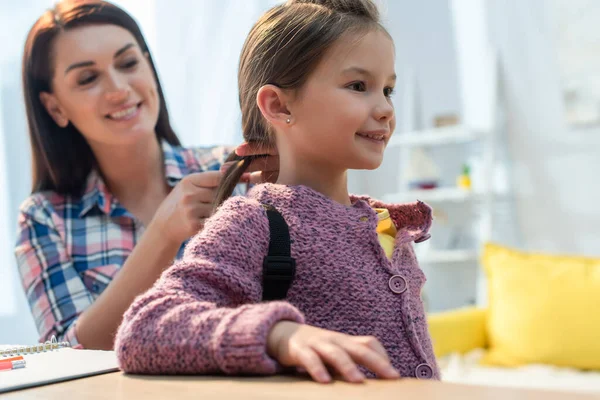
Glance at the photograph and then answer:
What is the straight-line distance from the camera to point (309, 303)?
80 centimetres

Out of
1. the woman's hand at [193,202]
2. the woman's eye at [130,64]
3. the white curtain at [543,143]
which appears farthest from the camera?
the white curtain at [543,143]

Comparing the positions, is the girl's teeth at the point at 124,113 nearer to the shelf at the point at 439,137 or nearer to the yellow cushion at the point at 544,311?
the yellow cushion at the point at 544,311

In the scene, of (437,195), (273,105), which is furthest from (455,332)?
(273,105)

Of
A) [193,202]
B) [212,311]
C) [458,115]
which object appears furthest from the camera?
[458,115]

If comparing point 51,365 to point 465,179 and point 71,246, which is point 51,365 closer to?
point 71,246

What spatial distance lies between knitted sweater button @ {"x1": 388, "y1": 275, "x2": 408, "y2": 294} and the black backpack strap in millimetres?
123

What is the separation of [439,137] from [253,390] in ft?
10.8

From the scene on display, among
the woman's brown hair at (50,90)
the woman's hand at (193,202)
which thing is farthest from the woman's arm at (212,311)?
the woman's brown hair at (50,90)

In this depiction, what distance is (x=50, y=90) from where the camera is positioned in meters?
1.72

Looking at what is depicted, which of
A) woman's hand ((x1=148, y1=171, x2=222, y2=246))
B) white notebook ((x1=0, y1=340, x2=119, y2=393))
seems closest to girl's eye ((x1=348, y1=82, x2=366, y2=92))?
woman's hand ((x1=148, y1=171, x2=222, y2=246))

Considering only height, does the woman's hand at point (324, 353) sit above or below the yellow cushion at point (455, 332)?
above

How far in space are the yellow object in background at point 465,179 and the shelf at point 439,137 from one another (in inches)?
6.5

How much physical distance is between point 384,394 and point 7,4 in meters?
2.29

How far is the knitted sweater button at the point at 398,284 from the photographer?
0.83 metres
